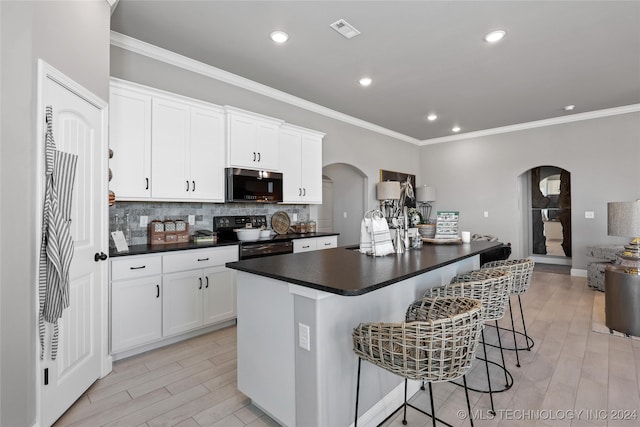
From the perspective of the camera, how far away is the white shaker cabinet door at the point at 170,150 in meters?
3.12

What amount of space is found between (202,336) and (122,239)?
121 cm

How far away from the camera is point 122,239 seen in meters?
2.83

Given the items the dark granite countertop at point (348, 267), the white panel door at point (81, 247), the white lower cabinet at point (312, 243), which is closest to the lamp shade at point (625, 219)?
the dark granite countertop at point (348, 267)

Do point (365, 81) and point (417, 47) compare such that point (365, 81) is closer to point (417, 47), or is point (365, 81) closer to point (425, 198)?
point (417, 47)

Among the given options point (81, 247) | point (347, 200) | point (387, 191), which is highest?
point (387, 191)

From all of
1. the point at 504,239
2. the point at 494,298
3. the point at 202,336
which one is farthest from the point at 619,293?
the point at 202,336

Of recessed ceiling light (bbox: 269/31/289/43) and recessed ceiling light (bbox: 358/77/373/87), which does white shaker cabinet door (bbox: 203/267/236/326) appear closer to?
recessed ceiling light (bbox: 269/31/289/43)

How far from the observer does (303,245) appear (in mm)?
4207

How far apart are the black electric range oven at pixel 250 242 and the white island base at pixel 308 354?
1456 millimetres

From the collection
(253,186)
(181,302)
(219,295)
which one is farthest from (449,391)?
(253,186)

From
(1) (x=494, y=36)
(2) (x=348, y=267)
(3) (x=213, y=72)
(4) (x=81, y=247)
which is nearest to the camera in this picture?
(2) (x=348, y=267)

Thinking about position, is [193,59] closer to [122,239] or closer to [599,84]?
[122,239]

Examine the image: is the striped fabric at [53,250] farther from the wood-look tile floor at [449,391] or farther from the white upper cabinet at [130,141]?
the white upper cabinet at [130,141]

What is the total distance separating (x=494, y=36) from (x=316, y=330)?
3161mm
